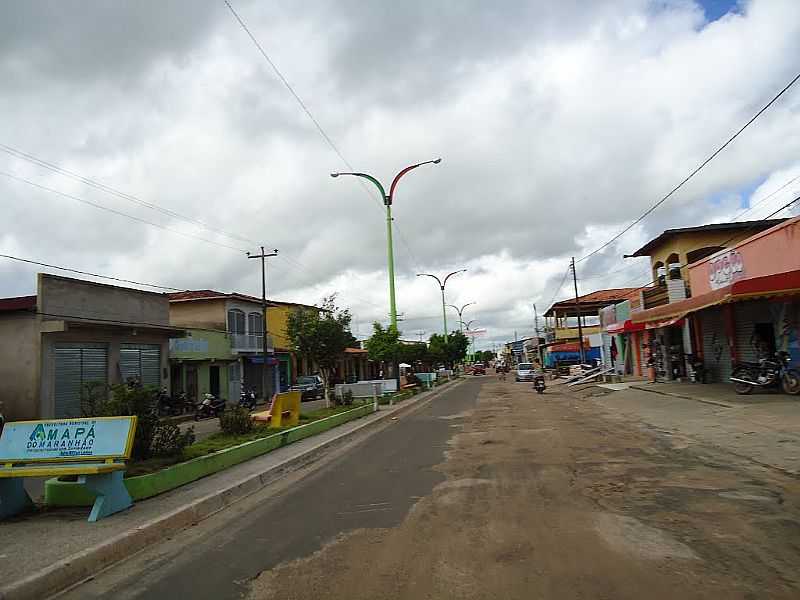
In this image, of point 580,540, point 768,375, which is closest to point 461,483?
point 580,540

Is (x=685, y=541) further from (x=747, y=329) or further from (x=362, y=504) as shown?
(x=747, y=329)

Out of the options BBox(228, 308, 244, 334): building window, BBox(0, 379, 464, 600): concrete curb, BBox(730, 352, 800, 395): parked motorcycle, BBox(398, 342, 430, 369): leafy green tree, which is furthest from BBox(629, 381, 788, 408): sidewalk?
BBox(398, 342, 430, 369): leafy green tree

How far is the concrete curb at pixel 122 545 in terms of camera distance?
16.5ft

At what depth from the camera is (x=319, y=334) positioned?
22625 millimetres

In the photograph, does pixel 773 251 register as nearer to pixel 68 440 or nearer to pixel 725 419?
pixel 725 419

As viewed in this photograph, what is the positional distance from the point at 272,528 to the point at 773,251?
17560 mm

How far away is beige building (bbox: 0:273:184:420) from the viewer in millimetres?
21812

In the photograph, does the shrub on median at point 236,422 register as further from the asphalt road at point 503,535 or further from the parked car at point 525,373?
the parked car at point 525,373

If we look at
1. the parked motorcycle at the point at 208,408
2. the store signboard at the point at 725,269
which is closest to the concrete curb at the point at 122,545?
the store signboard at the point at 725,269

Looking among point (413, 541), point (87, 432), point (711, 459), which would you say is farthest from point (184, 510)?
point (711, 459)

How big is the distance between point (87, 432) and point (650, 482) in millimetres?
7074

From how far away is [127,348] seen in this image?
26.7 m

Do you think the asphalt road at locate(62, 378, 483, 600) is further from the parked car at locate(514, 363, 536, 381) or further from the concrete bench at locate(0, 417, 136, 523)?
the parked car at locate(514, 363, 536, 381)

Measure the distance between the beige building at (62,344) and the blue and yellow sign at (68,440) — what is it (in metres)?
14.4
